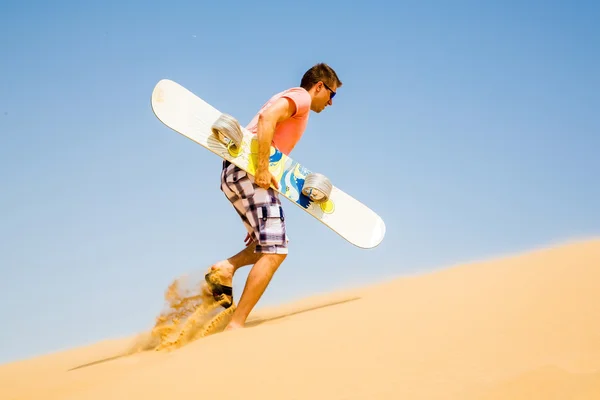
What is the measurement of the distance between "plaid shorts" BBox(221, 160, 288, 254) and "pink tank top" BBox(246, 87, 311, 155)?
371 millimetres

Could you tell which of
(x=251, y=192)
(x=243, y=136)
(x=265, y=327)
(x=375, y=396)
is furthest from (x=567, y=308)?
(x=243, y=136)

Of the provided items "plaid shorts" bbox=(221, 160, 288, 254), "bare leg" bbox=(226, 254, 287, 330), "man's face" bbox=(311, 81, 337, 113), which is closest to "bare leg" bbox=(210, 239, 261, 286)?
"plaid shorts" bbox=(221, 160, 288, 254)

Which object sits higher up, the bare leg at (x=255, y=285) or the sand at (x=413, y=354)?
the bare leg at (x=255, y=285)

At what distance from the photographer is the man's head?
399cm

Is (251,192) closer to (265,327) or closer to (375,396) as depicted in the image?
(265,327)

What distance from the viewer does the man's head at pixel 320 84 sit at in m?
3.99

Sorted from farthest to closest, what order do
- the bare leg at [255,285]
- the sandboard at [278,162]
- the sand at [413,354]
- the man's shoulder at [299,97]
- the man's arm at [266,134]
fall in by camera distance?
the sandboard at [278,162] → the man's shoulder at [299,97] → the man's arm at [266,134] → the bare leg at [255,285] → the sand at [413,354]

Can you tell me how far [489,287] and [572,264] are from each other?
709 millimetres

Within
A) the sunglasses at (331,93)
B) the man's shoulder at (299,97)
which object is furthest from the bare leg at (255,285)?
the sunglasses at (331,93)

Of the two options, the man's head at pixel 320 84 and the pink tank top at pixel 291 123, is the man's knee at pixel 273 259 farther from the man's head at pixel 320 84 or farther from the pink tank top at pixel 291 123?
the man's head at pixel 320 84

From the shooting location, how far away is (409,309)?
2803 millimetres

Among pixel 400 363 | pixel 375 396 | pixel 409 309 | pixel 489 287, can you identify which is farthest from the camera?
pixel 489 287

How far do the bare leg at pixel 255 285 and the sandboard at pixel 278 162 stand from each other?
2.25 feet

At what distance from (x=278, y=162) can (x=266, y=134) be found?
0.41 meters
